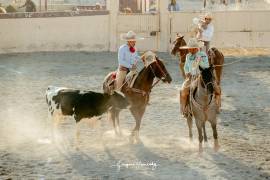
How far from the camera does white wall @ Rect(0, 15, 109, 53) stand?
87.4 feet

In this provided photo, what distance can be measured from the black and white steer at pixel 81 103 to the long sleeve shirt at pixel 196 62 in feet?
4.91

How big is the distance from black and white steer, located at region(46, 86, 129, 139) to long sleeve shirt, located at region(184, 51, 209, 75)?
1496 mm

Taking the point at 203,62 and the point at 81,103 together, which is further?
the point at 81,103

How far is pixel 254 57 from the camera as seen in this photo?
25656 mm

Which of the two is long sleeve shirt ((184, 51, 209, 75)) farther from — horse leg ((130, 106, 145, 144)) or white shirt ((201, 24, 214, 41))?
white shirt ((201, 24, 214, 41))

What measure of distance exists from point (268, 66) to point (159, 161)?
13484 millimetres

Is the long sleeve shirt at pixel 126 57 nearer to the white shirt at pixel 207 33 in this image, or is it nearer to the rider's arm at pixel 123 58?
the rider's arm at pixel 123 58

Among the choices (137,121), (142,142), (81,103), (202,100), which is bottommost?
(142,142)

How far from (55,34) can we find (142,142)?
15754 mm

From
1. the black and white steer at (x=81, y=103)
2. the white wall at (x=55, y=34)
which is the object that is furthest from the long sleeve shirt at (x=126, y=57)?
the white wall at (x=55, y=34)

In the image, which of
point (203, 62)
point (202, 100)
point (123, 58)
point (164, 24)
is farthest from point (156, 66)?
point (164, 24)

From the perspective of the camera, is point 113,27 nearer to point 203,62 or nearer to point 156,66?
point 156,66

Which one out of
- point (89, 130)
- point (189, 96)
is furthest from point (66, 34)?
point (189, 96)

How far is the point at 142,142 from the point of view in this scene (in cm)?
1202
